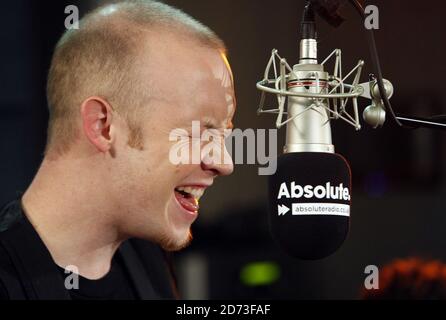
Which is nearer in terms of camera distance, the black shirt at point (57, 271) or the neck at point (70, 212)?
the black shirt at point (57, 271)

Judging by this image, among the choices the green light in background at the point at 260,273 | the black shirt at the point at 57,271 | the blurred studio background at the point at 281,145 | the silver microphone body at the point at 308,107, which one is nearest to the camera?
the silver microphone body at the point at 308,107

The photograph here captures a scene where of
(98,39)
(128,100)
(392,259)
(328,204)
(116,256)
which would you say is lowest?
(392,259)

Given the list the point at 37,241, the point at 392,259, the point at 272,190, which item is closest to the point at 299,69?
the point at 272,190

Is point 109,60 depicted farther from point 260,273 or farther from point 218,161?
point 260,273

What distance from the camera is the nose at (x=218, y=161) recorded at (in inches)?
59.3

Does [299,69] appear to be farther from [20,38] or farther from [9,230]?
[20,38]

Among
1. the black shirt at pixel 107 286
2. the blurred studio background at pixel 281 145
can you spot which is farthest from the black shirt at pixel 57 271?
the blurred studio background at pixel 281 145

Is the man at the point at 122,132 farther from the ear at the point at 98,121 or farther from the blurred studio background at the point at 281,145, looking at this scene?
the blurred studio background at the point at 281,145

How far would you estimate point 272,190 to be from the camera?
46.9 inches

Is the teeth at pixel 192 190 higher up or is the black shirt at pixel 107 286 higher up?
the teeth at pixel 192 190

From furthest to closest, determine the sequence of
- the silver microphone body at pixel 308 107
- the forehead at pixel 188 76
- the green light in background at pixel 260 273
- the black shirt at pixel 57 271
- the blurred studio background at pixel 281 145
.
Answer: the green light in background at pixel 260 273
the blurred studio background at pixel 281 145
the forehead at pixel 188 76
the black shirt at pixel 57 271
the silver microphone body at pixel 308 107

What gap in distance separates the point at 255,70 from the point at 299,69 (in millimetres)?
1578

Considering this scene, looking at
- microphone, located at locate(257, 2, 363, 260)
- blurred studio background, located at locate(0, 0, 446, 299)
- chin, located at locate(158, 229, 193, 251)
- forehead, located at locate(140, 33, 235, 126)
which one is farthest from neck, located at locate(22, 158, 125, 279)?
blurred studio background, located at locate(0, 0, 446, 299)

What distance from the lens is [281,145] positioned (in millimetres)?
2650
